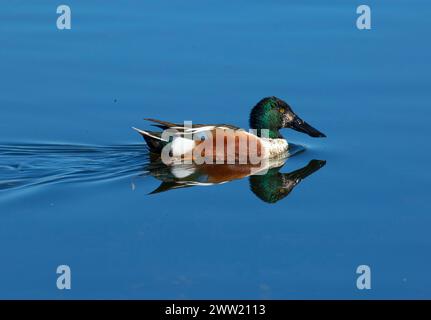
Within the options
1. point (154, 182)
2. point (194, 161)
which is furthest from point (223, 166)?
point (154, 182)

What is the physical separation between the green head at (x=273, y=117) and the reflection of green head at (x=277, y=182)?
2.27 feet

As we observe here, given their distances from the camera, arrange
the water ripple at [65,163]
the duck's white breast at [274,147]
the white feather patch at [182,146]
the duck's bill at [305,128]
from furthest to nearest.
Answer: the duck's white breast at [274,147] < the duck's bill at [305,128] < the white feather patch at [182,146] < the water ripple at [65,163]

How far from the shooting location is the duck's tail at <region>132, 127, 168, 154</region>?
10.3 m

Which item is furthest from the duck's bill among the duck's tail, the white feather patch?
the duck's tail

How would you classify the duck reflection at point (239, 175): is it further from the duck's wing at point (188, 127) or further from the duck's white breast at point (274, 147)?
the duck's wing at point (188, 127)

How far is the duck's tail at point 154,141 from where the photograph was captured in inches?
407

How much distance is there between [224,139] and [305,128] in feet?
3.25

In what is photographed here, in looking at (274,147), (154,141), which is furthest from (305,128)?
(154,141)

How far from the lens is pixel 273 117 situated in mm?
10977

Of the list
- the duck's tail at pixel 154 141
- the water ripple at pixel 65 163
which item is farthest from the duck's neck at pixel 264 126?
the water ripple at pixel 65 163

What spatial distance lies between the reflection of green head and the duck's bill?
38cm

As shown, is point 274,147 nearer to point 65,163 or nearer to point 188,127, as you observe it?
point 188,127

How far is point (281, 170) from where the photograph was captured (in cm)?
1033

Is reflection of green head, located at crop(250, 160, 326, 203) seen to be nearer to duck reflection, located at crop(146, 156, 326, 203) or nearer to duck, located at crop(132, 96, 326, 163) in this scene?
duck reflection, located at crop(146, 156, 326, 203)
